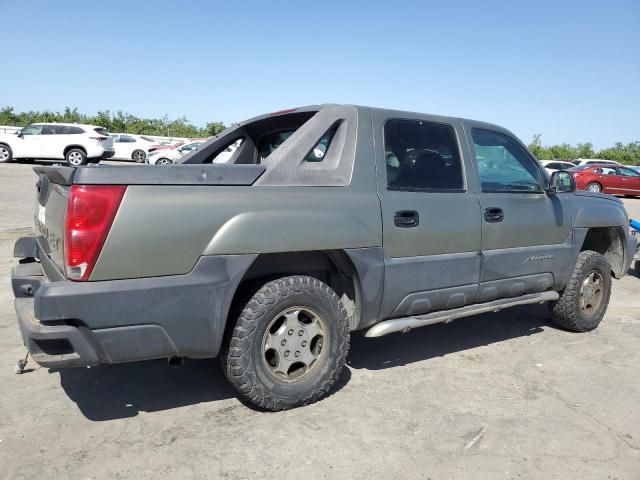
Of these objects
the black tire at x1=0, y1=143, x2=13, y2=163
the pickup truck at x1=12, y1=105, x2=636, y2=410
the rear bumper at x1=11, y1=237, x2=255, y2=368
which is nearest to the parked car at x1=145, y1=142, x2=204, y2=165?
the black tire at x1=0, y1=143, x2=13, y2=163

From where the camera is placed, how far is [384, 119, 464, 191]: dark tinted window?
372cm

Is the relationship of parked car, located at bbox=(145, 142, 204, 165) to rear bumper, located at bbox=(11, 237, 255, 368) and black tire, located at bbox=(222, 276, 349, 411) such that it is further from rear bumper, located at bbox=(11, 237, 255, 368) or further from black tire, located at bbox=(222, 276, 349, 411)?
rear bumper, located at bbox=(11, 237, 255, 368)

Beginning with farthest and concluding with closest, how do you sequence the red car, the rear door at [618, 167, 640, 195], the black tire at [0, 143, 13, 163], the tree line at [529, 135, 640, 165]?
the tree line at [529, 135, 640, 165] < the rear door at [618, 167, 640, 195] < the red car < the black tire at [0, 143, 13, 163]

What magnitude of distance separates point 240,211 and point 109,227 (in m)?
0.67

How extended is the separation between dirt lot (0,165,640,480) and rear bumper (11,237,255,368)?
50cm

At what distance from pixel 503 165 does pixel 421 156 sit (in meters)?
0.96

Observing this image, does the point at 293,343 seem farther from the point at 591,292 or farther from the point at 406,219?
the point at 591,292

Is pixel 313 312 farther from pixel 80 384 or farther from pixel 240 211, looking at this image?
pixel 80 384

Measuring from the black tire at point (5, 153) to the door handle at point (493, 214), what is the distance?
2190 cm

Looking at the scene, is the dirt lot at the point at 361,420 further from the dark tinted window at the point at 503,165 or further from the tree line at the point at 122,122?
the tree line at the point at 122,122

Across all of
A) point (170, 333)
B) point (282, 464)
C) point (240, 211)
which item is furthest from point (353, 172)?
point (282, 464)

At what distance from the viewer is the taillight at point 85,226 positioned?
263 centimetres

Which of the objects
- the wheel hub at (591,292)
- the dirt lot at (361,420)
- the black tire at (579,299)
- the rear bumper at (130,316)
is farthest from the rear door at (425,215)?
the wheel hub at (591,292)

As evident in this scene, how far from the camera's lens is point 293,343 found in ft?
10.7
